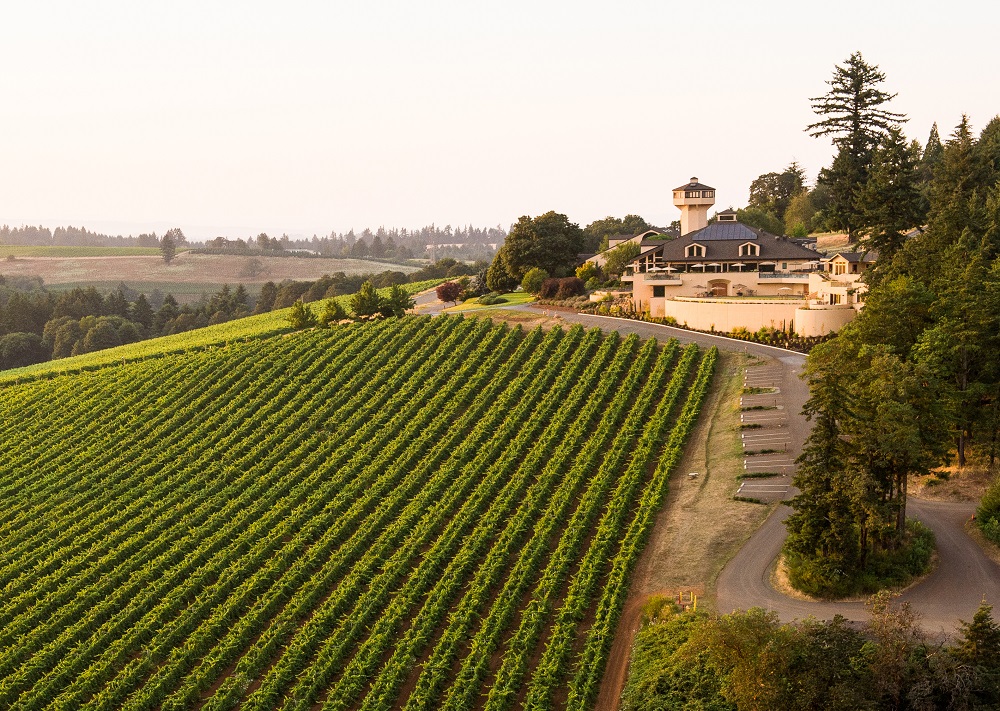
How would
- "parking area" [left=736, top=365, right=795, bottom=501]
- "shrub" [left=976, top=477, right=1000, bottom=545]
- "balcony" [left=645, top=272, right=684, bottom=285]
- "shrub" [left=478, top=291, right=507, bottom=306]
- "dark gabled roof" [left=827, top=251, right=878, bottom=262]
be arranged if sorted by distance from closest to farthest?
1. "shrub" [left=976, top=477, right=1000, bottom=545]
2. "parking area" [left=736, top=365, right=795, bottom=501]
3. "dark gabled roof" [left=827, top=251, right=878, bottom=262]
4. "balcony" [left=645, top=272, right=684, bottom=285]
5. "shrub" [left=478, top=291, right=507, bottom=306]

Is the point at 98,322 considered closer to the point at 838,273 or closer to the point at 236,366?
the point at 236,366

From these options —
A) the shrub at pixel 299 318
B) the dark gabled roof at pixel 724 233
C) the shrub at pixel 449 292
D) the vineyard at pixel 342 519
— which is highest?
the dark gabled roof at pixel 724 233

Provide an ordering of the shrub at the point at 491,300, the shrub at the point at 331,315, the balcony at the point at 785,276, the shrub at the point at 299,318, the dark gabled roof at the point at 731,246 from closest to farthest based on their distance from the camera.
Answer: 1. the balcony at the point at 785,276
2. the dark gabled roof at the point at 731,246
3. the shrub at the point at 299,318
4. the shrub at the point at 331,315
5. the shrub at the point at 491,300

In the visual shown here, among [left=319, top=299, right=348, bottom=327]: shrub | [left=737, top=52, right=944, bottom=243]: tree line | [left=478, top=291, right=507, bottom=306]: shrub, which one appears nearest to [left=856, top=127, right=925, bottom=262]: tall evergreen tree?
[left=737, top=52, right=944, bottom=243]: tree line

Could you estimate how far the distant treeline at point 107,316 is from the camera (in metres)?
127

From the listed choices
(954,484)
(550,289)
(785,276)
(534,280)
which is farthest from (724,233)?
(954,484)

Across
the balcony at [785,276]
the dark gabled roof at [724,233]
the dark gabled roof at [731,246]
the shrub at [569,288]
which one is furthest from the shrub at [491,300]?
the balcony at [785,276]

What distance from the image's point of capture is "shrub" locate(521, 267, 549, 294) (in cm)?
7644

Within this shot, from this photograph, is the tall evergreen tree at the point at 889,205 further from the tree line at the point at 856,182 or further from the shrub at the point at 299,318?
the shrub at the point at 299,318

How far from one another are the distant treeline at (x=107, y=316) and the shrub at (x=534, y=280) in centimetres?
4913

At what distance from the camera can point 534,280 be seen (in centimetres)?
7662

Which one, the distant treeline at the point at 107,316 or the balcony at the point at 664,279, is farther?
the distant treeline at the point at 107,316

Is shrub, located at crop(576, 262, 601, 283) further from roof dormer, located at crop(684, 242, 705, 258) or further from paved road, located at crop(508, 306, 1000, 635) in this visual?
paved road, located at crop(508, 306, 1000, 635)

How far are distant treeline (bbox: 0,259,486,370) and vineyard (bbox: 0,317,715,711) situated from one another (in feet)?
228
